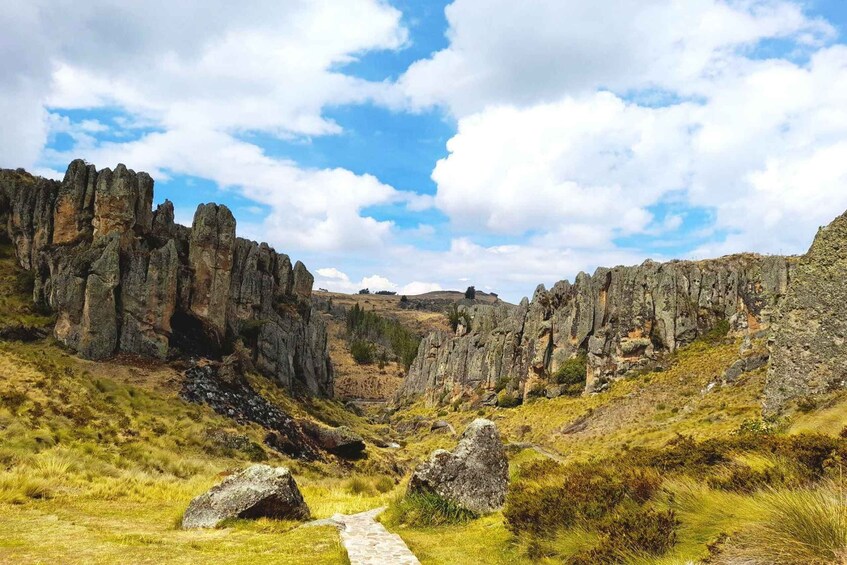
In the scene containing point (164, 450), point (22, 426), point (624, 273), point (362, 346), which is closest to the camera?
point (22, 426)

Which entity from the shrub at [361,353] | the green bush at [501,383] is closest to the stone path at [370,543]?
the green bush at [501,383]

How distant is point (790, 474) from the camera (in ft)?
27.7

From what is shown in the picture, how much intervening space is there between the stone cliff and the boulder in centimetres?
1398

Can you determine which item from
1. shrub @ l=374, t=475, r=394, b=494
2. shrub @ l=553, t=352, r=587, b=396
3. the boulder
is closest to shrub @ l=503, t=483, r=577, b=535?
shrub @ l=374, t=475, r=394, b=494

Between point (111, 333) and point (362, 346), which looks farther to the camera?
point (362, 346)

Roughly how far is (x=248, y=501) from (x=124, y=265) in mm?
36665

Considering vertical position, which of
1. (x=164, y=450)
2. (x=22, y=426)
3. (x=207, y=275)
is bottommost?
(x=164, y=450)

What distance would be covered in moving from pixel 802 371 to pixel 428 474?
564 inches

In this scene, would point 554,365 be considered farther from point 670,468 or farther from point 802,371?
point 670,468

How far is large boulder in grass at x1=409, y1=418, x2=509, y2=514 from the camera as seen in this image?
14.9 m

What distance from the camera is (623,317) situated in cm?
6372

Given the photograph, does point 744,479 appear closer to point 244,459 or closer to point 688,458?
point 688,458

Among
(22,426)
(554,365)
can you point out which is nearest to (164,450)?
(22,426)

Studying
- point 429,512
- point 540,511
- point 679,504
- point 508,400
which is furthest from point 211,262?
point 679,504
